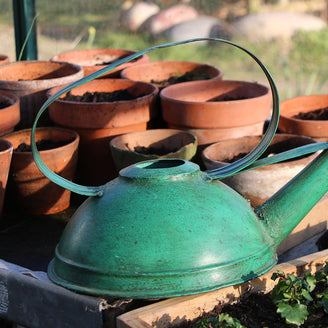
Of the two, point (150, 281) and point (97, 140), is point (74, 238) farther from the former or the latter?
point (97, 140)

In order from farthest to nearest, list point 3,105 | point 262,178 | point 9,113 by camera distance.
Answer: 1. point 3,105
2. point 9,113
3. point 262,178

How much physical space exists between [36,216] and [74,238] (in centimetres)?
95

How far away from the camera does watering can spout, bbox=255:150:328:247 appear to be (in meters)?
1.62

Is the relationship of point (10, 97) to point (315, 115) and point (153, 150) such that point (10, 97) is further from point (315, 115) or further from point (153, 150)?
point (315, 115)

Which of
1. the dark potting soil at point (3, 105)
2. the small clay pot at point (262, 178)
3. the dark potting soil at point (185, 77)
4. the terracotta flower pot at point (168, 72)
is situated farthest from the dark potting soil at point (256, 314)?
the dark potting soil at point (185, 77)

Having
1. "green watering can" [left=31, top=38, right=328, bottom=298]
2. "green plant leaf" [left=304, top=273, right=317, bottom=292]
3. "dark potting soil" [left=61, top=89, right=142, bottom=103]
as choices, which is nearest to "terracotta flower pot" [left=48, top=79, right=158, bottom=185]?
"dark potting soil" [left=61, top=89, right=142, bottom=103]

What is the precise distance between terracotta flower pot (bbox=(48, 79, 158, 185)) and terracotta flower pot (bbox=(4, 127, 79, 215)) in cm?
11

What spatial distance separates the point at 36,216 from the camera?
239 cm

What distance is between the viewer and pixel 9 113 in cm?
246

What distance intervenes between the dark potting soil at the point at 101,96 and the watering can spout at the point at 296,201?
1320 millimetres

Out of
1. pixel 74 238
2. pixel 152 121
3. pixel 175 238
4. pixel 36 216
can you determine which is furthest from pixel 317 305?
pixel 152 121

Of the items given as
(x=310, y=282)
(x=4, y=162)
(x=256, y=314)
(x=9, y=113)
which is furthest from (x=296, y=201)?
(x=9, y=113)

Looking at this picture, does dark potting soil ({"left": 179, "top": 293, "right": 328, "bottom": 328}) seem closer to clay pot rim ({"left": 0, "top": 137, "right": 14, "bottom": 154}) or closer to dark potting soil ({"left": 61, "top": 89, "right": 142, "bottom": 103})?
clay pot rim ({"left": 0, "top": 137, "right": 14, "bottom": 154})

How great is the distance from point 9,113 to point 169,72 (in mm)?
1172
